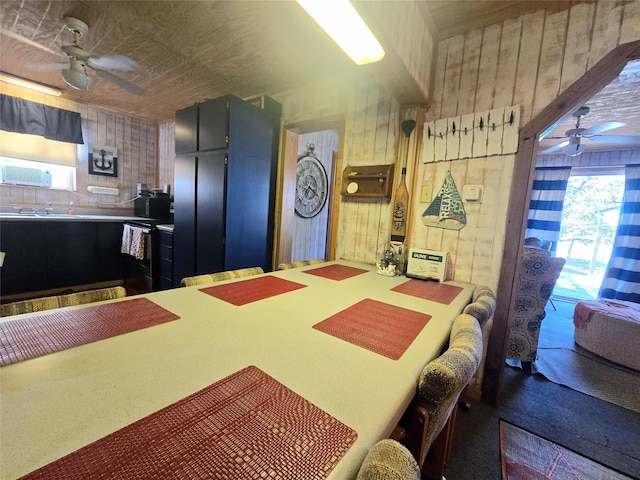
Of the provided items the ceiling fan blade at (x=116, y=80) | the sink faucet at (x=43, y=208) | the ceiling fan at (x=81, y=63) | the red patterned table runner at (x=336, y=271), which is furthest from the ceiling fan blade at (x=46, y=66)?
the red patterned table runner at (x=336, y=271)

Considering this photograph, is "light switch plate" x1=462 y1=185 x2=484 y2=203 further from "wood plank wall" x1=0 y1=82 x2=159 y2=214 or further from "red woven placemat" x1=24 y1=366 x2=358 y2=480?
"wood plank wall" x1=0 y1=82 x2=159 y2=214

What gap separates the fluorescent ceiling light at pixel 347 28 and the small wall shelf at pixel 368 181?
89 cm

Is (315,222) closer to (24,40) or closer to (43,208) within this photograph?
(24,40)

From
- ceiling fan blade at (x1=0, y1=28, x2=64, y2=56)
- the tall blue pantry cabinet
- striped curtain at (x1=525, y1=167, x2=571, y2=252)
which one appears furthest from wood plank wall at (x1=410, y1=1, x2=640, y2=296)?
striped curtain at (x1=525, y1=167, x2=571, y2=252)

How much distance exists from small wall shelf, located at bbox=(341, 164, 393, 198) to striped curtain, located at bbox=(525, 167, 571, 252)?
13.6ft

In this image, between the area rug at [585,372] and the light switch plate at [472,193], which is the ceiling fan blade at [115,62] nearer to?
the light switch plate at [472,193]

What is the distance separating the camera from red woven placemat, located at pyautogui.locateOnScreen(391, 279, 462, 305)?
56.2 inches

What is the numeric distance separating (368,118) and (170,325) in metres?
2.15

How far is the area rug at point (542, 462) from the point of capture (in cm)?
137

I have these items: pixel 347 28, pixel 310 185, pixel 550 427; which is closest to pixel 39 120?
pixel 310 185

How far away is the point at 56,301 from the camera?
101 centimetres

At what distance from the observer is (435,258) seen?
182 centimetres

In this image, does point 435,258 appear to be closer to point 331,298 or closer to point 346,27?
point 331,298

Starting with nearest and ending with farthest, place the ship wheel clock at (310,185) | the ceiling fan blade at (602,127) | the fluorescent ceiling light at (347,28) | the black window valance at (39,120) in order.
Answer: the fluorescent ceiling light at (347,28), the ceiling fan blade at (602,127), the black window valance at (39,120), the ship wheel clock at (310,185)
